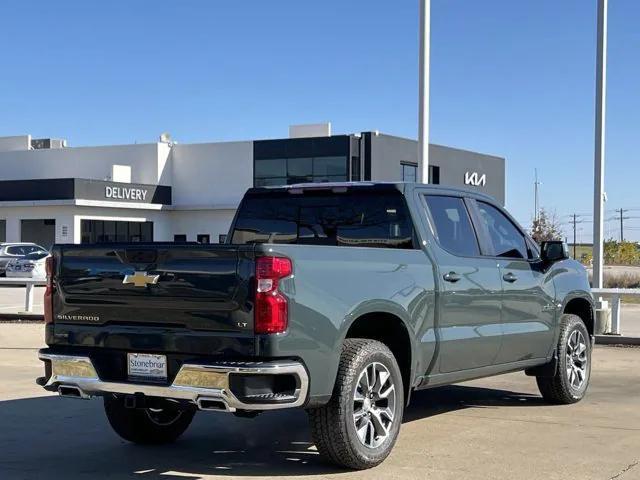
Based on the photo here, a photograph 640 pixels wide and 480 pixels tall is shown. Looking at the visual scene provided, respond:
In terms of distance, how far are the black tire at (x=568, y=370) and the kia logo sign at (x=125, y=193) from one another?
44.2m

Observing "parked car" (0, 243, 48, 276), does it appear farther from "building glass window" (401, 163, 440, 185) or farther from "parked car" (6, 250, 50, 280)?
"building glass window" (401, 163, 440, 185)

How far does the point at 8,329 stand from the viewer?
17.0 m

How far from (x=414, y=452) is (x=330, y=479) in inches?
40.4

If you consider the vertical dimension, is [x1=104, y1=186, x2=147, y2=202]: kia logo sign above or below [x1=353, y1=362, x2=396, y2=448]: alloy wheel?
above

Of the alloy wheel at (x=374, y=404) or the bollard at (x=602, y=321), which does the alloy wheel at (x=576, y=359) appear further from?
the bollard at (x=602, y=321)

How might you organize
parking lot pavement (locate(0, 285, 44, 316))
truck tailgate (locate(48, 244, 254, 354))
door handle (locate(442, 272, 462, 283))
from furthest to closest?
1. parking lot pavement (locate(0, 285, 44, 316))
2. door handle (locate(442, 272, 462, 283))
3. truck tailgate (locate(48, 244, 254, 354))

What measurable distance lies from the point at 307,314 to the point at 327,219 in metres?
1.97

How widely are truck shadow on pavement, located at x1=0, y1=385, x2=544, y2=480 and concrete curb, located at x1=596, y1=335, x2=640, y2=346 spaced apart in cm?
585

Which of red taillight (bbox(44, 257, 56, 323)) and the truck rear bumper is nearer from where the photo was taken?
the truck rear bumper

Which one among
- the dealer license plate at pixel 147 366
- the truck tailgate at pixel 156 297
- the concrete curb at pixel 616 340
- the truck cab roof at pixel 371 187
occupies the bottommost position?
the concrete curb at pixel 616 340

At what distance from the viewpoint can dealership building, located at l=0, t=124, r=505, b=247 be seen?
5025 centimetres

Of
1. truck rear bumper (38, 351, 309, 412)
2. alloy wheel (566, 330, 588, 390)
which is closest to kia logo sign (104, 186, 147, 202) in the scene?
alloy wheel (566, 330, 588, 390)

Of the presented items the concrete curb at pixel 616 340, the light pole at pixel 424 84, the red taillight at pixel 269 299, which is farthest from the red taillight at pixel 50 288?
the concrete curb at pixel 616 340

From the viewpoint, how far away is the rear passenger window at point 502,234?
8062mm
